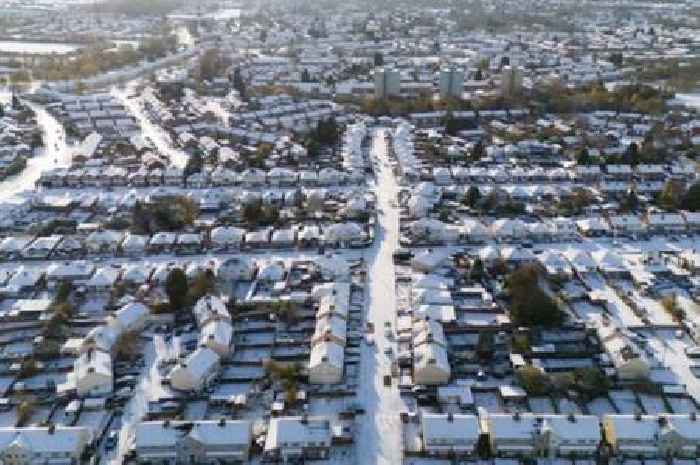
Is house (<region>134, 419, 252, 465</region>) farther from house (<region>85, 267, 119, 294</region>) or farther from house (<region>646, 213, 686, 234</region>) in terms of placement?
house (<region>646, 213, 686, 234</region>)

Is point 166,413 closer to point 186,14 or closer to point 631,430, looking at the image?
point 631,430

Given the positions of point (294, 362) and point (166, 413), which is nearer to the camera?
point (166, 413)

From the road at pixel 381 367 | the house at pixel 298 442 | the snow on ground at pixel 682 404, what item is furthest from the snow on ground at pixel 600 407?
the house at pixel 298 442

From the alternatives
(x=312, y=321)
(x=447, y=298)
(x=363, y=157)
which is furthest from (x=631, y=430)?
(x=363, y=157)

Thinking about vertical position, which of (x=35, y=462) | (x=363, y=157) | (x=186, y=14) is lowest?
(x=35, y=462)

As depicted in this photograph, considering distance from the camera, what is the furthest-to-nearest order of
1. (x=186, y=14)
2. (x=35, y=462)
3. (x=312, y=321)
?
(x=186, y=14) < (x=312, y=321) < (x=35, y=462)

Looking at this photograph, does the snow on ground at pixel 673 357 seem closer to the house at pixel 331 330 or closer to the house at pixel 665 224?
the house at pixel 665 224

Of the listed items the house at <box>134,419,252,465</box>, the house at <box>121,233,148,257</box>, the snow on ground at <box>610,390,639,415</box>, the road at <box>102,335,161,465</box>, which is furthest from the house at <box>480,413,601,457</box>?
the house at <box>121,233,148,257</box>
